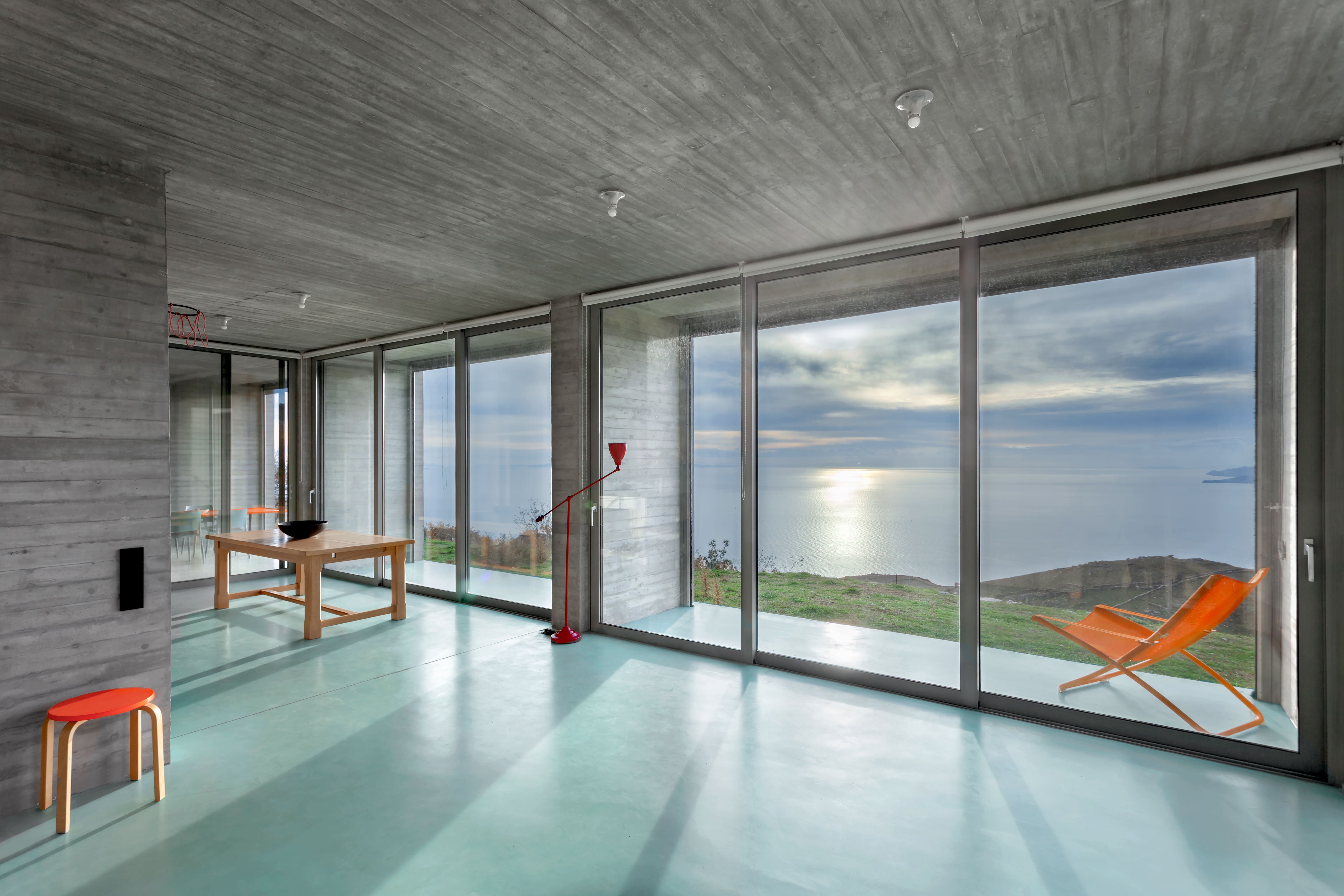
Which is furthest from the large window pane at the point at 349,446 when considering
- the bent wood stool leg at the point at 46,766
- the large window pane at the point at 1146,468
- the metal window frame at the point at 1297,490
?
the large window pane at the point at 1146,468

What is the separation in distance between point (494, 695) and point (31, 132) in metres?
3.63

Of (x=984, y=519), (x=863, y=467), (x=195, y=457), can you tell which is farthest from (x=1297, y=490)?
(x=195, y=457)

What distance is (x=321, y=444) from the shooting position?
27.3ft

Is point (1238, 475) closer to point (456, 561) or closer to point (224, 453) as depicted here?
point (456, 561)

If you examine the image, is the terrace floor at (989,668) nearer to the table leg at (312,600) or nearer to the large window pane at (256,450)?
the table leg at (312,600)

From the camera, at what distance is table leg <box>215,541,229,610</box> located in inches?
262

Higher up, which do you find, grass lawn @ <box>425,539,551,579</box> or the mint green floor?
grass lawn @ <box>425,539,551,579</box>

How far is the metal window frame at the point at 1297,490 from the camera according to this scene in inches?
120

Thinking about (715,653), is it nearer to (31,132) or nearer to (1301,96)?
(1301,96)

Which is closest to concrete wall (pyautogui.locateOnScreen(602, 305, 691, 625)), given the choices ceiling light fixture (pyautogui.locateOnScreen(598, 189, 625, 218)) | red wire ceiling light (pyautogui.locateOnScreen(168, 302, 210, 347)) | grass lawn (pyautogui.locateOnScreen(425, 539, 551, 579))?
grass lawn (pyautogui.locateOnScreen(425, 539, 551, 579))

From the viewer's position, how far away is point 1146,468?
3.52 meters

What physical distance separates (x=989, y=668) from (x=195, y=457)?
27.5 feet

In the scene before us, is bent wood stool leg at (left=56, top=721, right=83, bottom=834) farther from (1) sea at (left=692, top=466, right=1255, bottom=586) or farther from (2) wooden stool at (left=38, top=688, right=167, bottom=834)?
(1) sea at (left=692, top=466, right=1255, bottom=586)

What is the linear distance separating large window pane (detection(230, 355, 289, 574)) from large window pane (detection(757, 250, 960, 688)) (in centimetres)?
671
